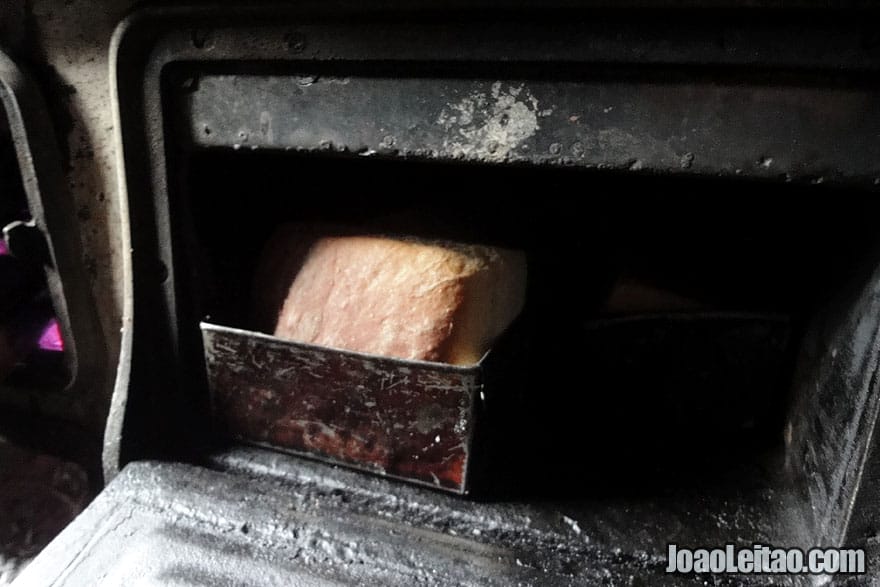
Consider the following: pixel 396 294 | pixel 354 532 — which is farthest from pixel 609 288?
pixel 354 532

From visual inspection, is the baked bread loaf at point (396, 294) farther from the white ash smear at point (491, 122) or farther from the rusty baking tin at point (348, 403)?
the white ash smear at point (491, 122)

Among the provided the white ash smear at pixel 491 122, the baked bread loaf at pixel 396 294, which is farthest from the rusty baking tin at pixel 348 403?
the white ash smear at pixel 491 122

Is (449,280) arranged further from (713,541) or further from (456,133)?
(713,541)

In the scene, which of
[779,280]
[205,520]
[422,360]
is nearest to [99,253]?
[205,520]

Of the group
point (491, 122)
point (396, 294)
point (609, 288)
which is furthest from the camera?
point (609, 288)

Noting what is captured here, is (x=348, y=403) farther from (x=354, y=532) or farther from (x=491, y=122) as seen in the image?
(x=491, y=122)

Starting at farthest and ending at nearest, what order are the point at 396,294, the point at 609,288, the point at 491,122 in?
the point at 609,288
the point at 396,294
the point at 491,122

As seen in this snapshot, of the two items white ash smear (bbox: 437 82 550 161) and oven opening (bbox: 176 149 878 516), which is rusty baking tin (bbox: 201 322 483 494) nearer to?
oven opening (bbox: 176 149 878 516)

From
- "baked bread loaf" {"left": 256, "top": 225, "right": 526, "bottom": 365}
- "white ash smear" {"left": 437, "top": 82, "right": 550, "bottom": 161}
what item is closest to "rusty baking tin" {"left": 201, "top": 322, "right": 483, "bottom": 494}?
"baked bread loaf" {"left": 256, "top": 225, "right": 526, "bottom": 365}
